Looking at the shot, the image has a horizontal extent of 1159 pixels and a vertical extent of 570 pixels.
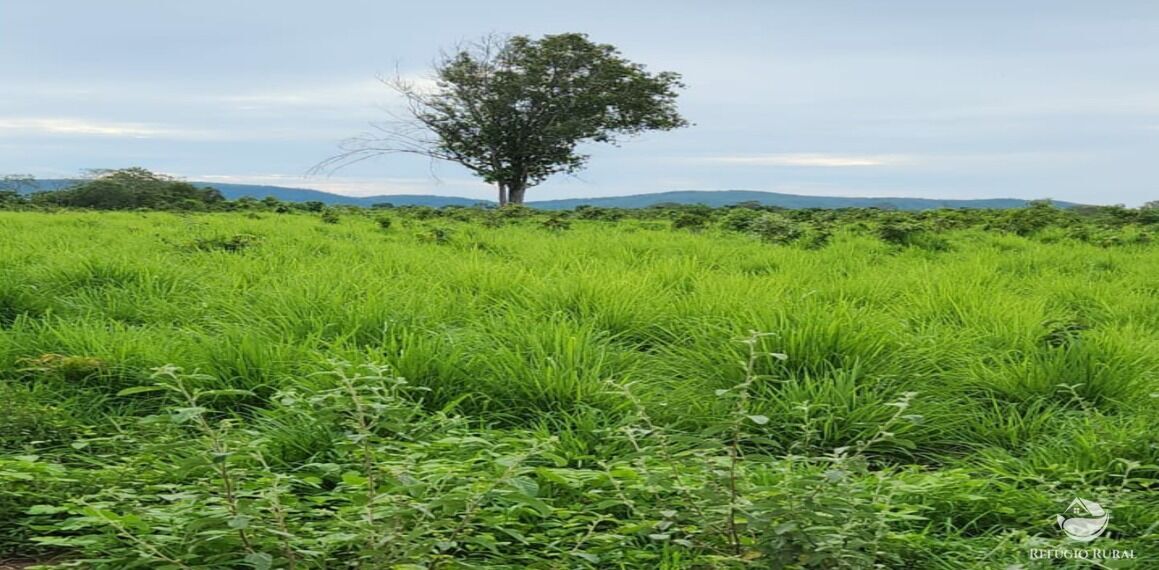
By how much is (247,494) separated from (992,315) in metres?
3.98

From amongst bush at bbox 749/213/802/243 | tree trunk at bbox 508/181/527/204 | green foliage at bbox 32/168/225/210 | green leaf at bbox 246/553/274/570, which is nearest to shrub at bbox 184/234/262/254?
bush at bbox 749/213/802/243

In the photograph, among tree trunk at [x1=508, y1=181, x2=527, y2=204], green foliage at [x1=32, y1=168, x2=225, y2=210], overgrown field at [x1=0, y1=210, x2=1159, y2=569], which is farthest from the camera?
tree trunk at [x1=508, y1=181, x2=527, y2=204]

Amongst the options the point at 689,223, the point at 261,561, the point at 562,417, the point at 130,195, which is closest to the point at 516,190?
the point at 130,195

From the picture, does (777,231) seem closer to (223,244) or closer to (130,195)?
(223,244)

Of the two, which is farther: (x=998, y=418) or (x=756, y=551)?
(x=998, y=418)

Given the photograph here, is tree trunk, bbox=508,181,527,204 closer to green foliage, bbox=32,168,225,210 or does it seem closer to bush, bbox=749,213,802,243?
green foliage, bbox=32,168,225,210

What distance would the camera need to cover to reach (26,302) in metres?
4.67

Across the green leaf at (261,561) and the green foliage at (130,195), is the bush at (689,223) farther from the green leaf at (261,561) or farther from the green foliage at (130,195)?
the green foliage at (130,195)

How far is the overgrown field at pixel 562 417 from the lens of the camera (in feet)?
6.45

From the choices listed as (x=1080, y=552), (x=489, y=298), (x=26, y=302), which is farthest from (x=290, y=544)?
(x=26, y=302)

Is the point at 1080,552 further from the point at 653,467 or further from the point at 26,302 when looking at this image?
the point at 26,302

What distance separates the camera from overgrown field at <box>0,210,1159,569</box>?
196cm

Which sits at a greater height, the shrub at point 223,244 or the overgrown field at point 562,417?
the shrub at point 223,244

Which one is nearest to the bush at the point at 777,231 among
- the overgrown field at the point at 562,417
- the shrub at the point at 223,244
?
the overgrown field at the point at 562,417
